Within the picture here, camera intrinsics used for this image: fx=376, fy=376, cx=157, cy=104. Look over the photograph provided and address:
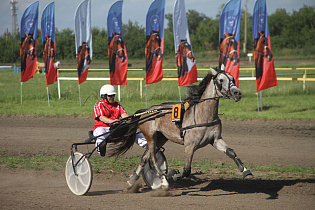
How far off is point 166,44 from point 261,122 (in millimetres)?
39960

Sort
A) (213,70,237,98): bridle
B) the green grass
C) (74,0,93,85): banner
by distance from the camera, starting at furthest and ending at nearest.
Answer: (74,0,93,85): banner, the green grass, (213,70,237,98): bridle

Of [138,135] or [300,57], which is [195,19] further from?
[138,135]

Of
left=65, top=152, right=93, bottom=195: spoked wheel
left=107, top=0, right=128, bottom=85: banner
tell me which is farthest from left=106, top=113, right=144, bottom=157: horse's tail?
left=107, top=0, right=128, bottom=85: banner

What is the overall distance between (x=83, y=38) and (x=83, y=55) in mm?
646

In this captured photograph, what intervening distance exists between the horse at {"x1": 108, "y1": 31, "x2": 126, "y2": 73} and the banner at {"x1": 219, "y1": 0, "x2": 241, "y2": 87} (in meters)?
3.65

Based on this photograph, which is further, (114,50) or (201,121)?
(114,50)

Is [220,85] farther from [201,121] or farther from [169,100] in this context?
[169,100]

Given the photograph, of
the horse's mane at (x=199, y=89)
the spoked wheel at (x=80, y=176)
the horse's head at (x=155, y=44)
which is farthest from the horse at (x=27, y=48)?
the horse's mane at (x=199, y=89)

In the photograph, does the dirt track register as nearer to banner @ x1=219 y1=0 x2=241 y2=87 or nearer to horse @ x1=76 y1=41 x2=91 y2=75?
banner @ x1=219 y1=0 x2=241 y2=87

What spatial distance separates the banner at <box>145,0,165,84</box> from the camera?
1330 cm

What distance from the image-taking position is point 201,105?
5.46 meters

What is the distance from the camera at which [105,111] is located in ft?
20.5

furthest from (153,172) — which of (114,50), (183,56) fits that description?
(114,50)

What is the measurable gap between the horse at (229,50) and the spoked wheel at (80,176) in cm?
803
